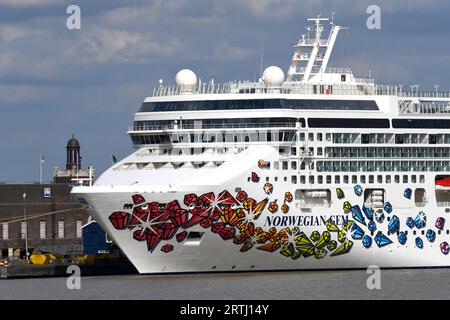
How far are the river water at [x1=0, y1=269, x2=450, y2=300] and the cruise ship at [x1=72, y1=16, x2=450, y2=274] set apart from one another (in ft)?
4.25

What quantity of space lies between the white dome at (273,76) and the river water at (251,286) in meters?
10.1

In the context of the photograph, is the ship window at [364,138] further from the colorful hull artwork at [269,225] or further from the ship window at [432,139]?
the ship window at [432,139]

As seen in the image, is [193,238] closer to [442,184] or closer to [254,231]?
[254,231]

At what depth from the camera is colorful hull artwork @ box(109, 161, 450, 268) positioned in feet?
262

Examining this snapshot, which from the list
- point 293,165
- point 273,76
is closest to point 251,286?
point 293,165

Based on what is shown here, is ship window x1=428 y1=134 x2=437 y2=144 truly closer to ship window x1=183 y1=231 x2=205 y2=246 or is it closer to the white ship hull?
the white ship hull

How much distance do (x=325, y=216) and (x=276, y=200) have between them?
3.11 meters

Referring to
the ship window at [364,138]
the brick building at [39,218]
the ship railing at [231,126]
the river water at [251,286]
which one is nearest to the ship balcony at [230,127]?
the ship railing at [231,126]

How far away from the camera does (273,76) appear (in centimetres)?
8569

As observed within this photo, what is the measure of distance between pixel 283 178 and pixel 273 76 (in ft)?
19.8

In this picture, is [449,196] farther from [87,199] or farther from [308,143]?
[87,199]

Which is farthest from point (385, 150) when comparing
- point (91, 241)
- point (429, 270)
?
point (91, 241)

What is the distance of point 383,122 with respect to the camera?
286ft
